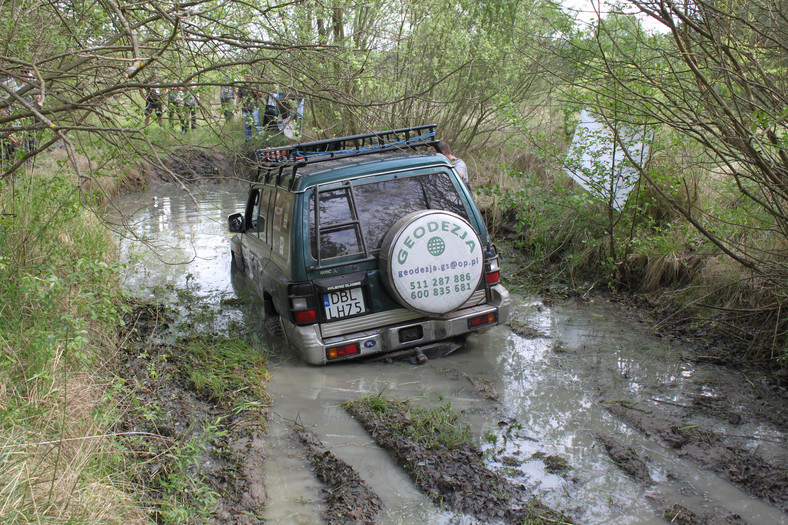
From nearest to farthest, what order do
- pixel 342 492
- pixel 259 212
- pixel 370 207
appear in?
pixel 342 492
pixel 370 207
pixel 259 212

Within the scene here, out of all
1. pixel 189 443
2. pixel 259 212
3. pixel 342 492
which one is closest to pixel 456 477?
pixel 342 492

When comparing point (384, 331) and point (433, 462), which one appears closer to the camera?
point (433, 462)

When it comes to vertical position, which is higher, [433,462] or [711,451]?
[433,462]

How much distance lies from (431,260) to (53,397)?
2.84 m

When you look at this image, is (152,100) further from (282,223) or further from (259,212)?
(259,212)

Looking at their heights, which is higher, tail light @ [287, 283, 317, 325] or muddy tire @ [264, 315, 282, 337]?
tail light @ [287, 283, 317, 325]

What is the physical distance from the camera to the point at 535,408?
488 cm

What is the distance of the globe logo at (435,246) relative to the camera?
205 inches

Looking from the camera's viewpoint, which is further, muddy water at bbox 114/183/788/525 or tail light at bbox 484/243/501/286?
tail light at bbox 484/243/501/286

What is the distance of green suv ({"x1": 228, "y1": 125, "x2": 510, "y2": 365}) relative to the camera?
17.2 ft

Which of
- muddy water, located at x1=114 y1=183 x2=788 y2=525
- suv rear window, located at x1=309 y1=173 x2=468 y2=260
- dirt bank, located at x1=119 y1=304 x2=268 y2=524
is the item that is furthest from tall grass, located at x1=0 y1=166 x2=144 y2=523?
suv rear window, located at x1=309 y1=173 x2=468 y2=260

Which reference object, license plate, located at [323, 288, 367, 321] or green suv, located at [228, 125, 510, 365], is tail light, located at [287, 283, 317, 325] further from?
license plate, located at [323, 288, 367, 321]

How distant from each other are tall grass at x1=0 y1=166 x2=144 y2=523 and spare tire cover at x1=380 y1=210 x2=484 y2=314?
7.05 ft

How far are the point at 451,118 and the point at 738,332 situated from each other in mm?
8903
